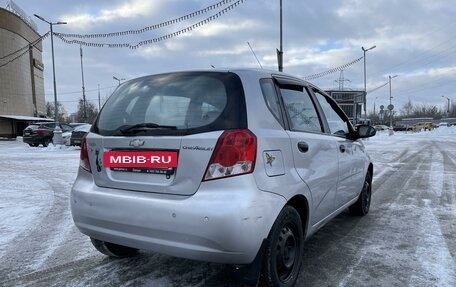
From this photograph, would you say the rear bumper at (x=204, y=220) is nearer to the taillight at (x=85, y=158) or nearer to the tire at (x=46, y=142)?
the taillight at (x=85, y=158)

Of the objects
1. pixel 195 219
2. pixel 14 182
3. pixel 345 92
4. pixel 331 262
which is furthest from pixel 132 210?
pixel 345 92

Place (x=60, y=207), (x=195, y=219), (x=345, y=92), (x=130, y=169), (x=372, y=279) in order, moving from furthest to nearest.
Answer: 1. (x=345, y=92)
2. (x=60, y=207)
3. (x=372, y=279)
4. (x=130, y=169)
5. (x=195, y=219)

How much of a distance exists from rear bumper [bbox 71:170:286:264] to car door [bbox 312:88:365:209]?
1619 mm

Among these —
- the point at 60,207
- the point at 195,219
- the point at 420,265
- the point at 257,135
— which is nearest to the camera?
the point at 195,219

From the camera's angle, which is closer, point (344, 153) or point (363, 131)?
point (344, 153)

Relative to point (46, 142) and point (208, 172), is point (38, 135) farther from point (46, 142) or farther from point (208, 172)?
point (208, 172)

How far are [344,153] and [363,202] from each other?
4.93 ft

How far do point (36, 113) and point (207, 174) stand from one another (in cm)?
7675

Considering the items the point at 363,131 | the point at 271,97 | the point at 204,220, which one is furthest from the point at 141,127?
the point at 363,131

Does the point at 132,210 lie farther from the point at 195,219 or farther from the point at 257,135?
the point at 257,135

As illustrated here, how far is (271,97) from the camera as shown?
3316mm

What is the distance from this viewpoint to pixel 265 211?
9.27ft

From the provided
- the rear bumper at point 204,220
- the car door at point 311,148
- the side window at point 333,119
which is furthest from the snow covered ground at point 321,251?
the side window at point 333,119

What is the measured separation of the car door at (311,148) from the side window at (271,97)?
0.13 meters
